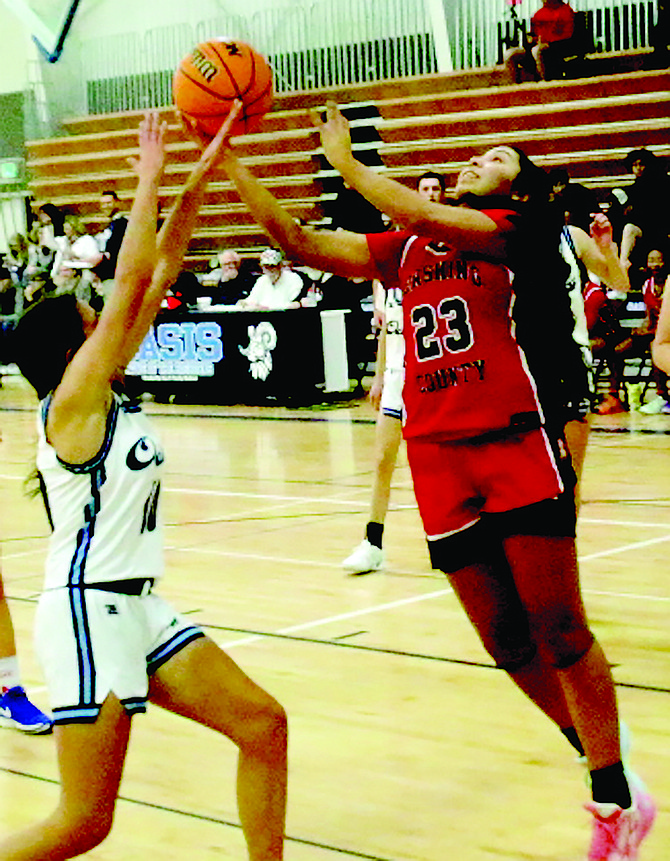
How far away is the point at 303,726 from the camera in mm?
4469

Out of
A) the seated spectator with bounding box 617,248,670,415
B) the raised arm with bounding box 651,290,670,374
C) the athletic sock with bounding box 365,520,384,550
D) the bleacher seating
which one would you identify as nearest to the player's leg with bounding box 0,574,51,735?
the raised arm with bounding box 651,290,670,374

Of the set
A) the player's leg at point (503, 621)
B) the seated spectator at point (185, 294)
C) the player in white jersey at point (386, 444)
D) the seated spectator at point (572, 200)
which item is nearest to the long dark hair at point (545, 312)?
the player's leg at point (503, 621)

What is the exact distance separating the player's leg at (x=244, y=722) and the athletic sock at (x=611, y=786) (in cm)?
80

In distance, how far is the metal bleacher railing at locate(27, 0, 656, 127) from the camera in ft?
56.4

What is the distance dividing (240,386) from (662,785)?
11.1 m

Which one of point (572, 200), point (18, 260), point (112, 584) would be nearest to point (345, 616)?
point (112, 584)

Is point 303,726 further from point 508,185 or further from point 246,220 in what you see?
point 246,220

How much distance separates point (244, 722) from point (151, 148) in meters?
1.26

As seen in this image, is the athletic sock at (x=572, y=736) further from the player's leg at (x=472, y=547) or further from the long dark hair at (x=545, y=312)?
the long dark hair at (x=545, y=312)

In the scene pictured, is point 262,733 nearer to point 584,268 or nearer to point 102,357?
point 102,357

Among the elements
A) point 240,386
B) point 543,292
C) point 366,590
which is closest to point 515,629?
point 543,292

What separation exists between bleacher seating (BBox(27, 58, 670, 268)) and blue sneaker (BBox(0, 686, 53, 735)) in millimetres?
11732

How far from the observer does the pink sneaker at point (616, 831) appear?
3270mm

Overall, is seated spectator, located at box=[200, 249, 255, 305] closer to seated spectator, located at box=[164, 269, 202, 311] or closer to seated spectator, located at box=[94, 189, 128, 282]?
seated spectator, located at box=[164, 269, 202, 311]
